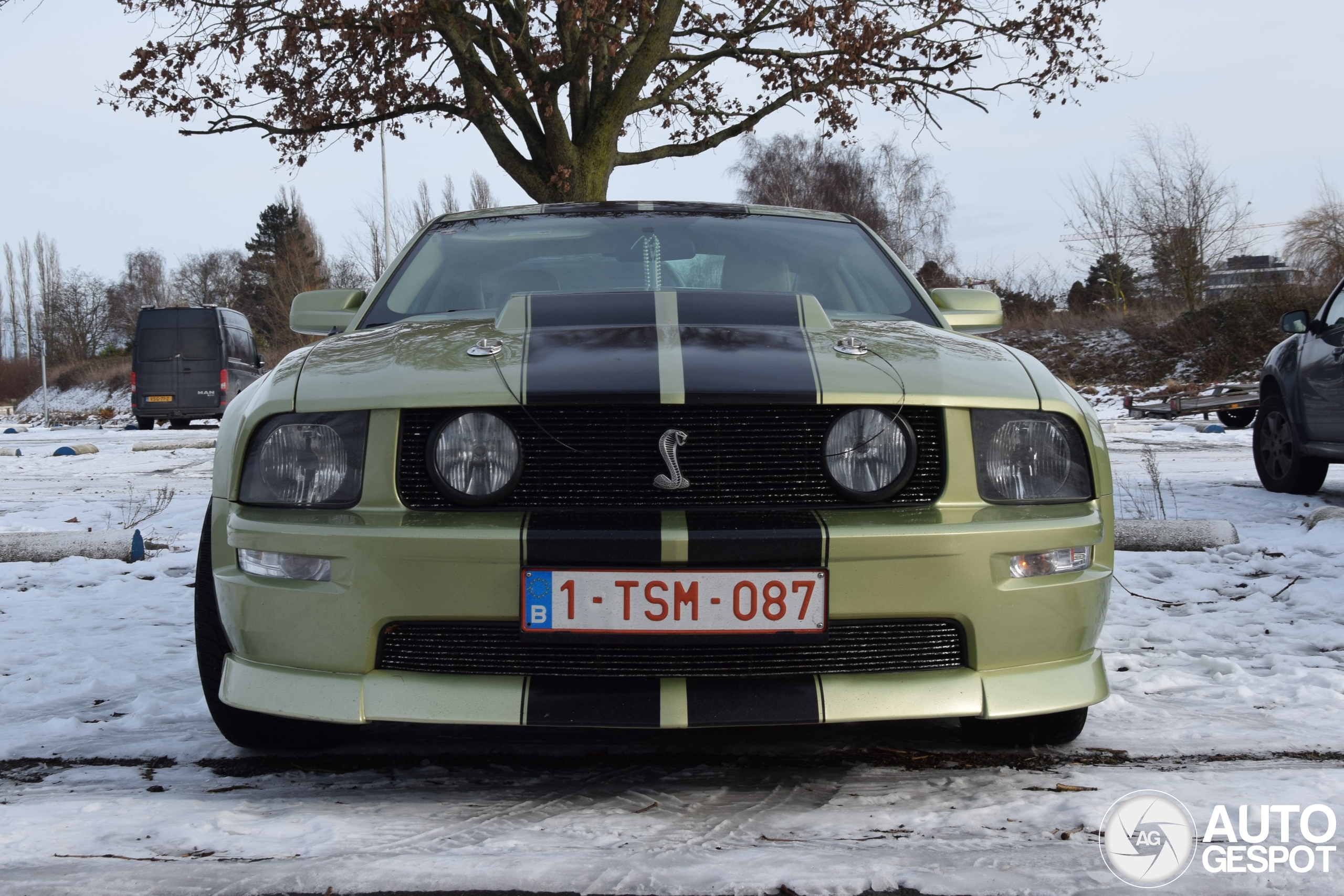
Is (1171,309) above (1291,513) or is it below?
above

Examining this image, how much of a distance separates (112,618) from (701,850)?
283 centimetres

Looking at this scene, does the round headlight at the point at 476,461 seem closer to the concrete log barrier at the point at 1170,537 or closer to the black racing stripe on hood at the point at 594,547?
the black racing stripe on hood at the point at 594,547

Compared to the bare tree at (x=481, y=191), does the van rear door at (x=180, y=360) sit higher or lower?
lower

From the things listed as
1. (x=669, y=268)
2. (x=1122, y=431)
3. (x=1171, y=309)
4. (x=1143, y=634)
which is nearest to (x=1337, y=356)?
(x=1143, y=634)

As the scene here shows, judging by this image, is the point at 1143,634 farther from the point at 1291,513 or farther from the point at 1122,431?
the point at 1122,431

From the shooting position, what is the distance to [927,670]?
7.07ft

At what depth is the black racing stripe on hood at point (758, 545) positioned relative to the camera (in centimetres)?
203

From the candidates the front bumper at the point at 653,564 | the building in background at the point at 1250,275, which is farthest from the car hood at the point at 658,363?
the building in background at the point at 1250,275

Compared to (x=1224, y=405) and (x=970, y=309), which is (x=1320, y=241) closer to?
(x=1224, y=405)

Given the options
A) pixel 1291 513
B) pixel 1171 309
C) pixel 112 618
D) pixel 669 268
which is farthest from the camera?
pixel 1171 309

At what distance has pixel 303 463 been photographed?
7.31 ft

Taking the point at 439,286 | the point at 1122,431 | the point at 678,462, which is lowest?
the point at 1122,431

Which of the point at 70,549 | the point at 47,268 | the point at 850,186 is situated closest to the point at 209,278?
the point at 47,268

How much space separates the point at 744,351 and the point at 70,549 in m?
3.91
